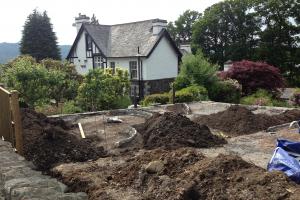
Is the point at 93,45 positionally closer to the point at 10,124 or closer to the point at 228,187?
the point at 10,124

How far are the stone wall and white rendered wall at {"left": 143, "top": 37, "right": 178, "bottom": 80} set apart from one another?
84.7ft

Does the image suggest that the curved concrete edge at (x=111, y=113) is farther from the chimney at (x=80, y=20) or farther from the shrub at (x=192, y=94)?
the chimney at (x=80, y=20)

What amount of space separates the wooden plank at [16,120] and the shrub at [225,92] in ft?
57.6

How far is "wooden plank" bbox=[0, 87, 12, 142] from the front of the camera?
8.08m

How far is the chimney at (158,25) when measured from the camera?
102 feet

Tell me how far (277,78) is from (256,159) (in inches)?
665

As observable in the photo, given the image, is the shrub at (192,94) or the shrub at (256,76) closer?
the shrub at (192,94)

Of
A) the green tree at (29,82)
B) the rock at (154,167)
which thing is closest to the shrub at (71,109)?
the green tree at (29,82)

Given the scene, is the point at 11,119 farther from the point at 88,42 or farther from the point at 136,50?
the point at 88,42

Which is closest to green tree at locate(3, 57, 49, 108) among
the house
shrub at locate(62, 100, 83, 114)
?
shrub at locate(62, 100, 83, 114)

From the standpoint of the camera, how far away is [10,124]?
26.5 feet

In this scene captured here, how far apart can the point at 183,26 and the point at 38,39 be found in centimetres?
2718

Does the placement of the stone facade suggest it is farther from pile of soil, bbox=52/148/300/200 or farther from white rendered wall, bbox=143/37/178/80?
pile of soil, bbox=52/148/300/200

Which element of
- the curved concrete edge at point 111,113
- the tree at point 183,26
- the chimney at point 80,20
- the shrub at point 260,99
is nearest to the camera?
the curved concrete edge at point 111,113
